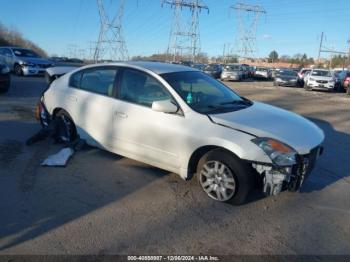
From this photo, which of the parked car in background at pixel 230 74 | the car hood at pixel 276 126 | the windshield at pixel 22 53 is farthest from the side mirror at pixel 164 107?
the parked car in background at pixel 230 74

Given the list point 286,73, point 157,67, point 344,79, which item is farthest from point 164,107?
point 286,73

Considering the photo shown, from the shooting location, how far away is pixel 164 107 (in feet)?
14.8

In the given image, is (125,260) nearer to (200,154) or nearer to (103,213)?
(103,213)

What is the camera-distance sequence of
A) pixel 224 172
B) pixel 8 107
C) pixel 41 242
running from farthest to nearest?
pixel 8 107 → pixel 224 172 → pixel 41 242

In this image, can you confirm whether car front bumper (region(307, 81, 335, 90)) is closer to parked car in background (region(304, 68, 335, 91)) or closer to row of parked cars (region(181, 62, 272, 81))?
parked car in background (region(304, 68, 335, 91))

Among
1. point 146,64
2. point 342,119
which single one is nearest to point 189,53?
point 342,119

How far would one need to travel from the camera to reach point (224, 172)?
165 inches

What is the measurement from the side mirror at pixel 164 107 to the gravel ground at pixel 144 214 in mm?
1004

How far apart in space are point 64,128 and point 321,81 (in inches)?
863

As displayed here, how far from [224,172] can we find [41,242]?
2079mm

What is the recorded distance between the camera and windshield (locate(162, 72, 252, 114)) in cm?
471

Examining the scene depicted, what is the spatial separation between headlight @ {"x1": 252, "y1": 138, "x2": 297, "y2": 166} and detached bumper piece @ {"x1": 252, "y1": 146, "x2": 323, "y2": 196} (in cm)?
7

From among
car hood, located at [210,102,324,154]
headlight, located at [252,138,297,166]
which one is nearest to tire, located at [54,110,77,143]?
car hood, located at [210,102,324,154]

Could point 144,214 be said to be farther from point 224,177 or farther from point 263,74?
point 263,74
